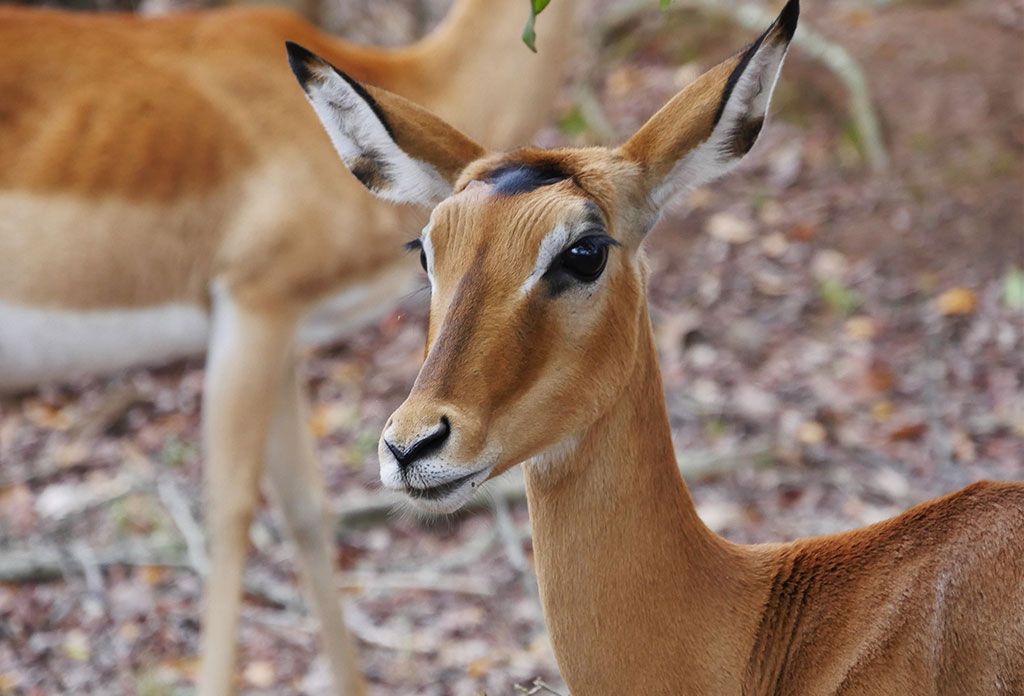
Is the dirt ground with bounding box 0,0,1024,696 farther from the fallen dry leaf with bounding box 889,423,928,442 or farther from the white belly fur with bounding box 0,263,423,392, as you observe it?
the white belly fur with bounding box 0,263,423,392

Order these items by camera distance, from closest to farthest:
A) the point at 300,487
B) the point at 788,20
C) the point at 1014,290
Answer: the point at 788,20
the point at 300,487
the point at 1014,290

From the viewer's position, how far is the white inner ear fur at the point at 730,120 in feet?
6.64

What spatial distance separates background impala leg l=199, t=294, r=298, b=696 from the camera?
445 cm

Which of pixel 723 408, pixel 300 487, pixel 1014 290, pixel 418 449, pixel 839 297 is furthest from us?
pixel 839 297

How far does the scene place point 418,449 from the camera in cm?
A: 178

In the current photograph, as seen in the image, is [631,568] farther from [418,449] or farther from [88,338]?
[88,338]

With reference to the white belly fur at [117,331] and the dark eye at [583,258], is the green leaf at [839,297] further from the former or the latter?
the dark eye at [583,258]

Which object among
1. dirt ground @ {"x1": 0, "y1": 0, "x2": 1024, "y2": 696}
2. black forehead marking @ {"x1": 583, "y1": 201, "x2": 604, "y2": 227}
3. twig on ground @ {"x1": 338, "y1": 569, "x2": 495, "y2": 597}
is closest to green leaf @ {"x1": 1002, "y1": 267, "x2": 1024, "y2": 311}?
dirt ground @ {"x1": 0, "y1": 0, "x2": 1024, "y2": 696}

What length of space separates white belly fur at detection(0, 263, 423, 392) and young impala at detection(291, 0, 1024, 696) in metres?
2.45

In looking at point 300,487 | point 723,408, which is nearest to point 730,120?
point 300,487

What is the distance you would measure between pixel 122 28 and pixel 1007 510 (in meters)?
3.92

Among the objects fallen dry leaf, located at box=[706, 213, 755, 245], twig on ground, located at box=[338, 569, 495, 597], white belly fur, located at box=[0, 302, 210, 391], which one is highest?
white belly fur, located at box=[0, 302, 210, 391]

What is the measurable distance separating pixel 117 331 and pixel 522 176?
2938 mm

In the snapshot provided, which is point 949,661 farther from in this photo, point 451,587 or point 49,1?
point 49,1
